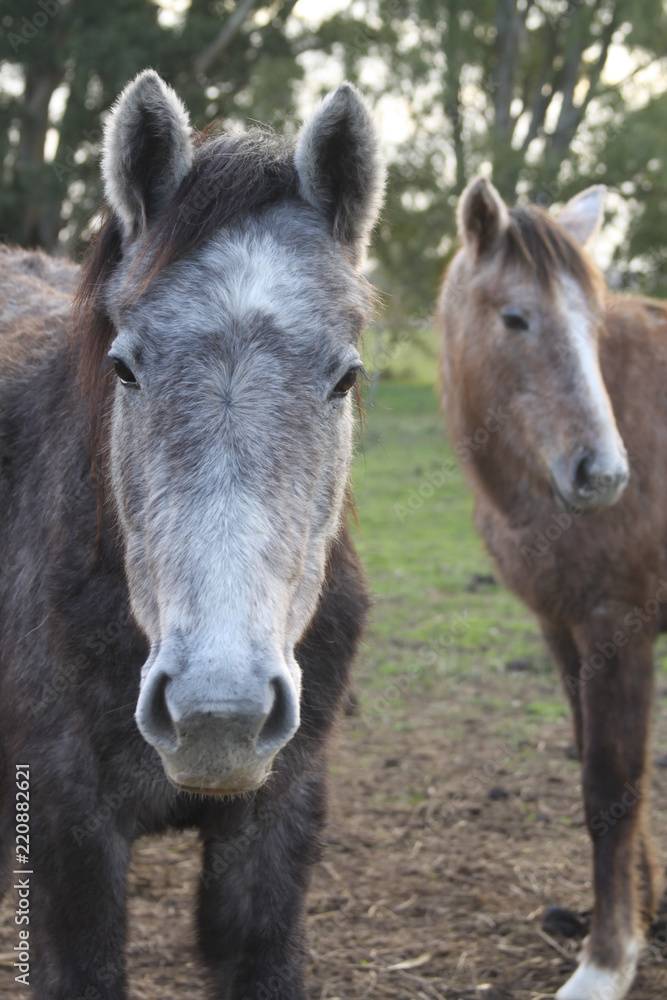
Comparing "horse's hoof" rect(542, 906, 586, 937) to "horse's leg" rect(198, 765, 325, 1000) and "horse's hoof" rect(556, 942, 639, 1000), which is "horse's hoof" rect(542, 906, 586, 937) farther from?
"horse's leg" rect(198, 765, 325, 1000)

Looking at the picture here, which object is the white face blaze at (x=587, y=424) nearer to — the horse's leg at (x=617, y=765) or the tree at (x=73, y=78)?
the horse's leg at (x=617, y=765)

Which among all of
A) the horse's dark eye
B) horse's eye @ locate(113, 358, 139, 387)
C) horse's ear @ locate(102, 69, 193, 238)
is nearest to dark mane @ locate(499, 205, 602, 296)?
the horse's dark eye

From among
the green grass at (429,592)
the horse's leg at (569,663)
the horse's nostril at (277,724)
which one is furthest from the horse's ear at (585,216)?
the horse's nostril at (277,724)

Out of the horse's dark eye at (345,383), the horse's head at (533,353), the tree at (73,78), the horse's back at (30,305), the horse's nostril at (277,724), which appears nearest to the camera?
the horse's nostril at (277,724)

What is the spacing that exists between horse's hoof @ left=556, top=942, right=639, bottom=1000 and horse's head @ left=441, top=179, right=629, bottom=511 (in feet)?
6.19

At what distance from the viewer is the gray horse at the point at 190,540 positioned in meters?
1.70

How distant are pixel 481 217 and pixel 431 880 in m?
3.38

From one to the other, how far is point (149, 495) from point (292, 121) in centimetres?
1566

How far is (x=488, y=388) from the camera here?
442cm

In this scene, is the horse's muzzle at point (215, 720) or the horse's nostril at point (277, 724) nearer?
the horse's muzzle at point (215, 720)

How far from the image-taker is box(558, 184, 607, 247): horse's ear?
493 centimetres

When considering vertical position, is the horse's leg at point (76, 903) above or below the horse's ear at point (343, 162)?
below

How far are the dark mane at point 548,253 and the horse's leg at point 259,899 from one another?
280cm

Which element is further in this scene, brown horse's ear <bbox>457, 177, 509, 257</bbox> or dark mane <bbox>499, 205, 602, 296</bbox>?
brown horse's ear <bbox>457, 177, 509, 257</bbox>
